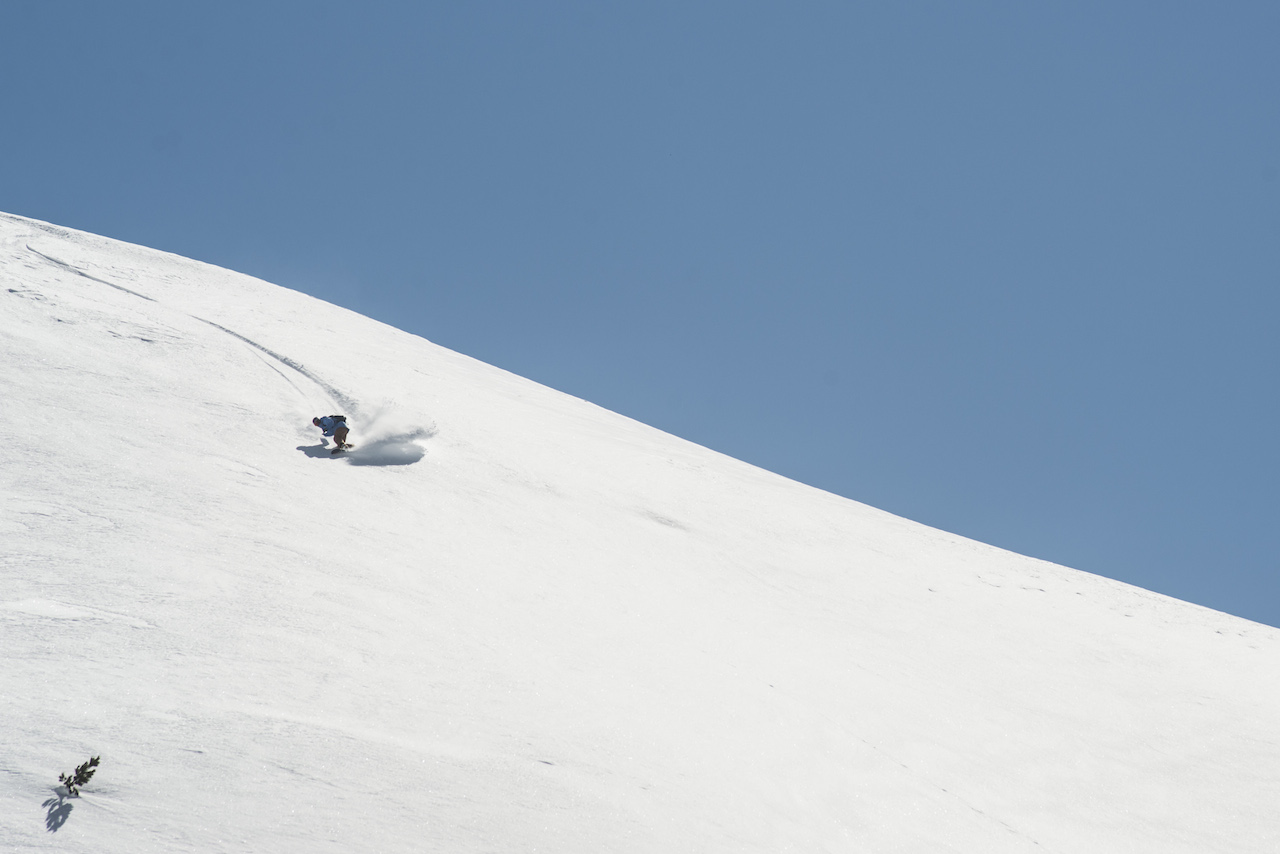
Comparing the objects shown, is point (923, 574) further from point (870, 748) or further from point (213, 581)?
point (213, 581)

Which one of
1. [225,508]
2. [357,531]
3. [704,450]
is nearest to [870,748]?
[357,531]

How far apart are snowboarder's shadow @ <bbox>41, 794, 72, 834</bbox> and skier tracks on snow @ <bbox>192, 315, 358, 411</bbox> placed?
6.92 meters

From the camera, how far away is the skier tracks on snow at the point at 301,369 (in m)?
10.4

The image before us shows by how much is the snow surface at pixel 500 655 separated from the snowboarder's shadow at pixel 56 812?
1 centimetres

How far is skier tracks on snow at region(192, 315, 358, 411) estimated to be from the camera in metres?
10.4

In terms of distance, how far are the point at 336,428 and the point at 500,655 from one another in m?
4.16

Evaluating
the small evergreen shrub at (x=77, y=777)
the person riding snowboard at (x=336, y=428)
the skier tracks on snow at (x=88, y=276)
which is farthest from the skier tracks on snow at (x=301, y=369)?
the small evergreen shrub at (x=77, y=777)

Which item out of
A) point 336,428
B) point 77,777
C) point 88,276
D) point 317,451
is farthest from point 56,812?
point 88,276

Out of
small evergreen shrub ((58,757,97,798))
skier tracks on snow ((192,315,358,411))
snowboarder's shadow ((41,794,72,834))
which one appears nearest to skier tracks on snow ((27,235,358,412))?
skier tracks on snow ((192,315,358,411))

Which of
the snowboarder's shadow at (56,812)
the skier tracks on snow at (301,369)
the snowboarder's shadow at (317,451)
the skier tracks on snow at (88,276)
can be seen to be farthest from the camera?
the skier tracks on snow at (88,276)

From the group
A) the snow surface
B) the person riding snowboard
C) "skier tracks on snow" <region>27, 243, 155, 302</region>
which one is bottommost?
the snow surface

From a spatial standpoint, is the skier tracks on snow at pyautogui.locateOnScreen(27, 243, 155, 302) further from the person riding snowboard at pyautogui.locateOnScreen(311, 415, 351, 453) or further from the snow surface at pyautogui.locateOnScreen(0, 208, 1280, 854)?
the person riding snowboard at pyautogui.locateOnScreen(311, 415, 351, 453)

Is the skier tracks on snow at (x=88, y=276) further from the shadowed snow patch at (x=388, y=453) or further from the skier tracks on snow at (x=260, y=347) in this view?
the shadowed snow patch at (x=388, y=453)

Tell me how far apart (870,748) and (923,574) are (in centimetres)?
452
